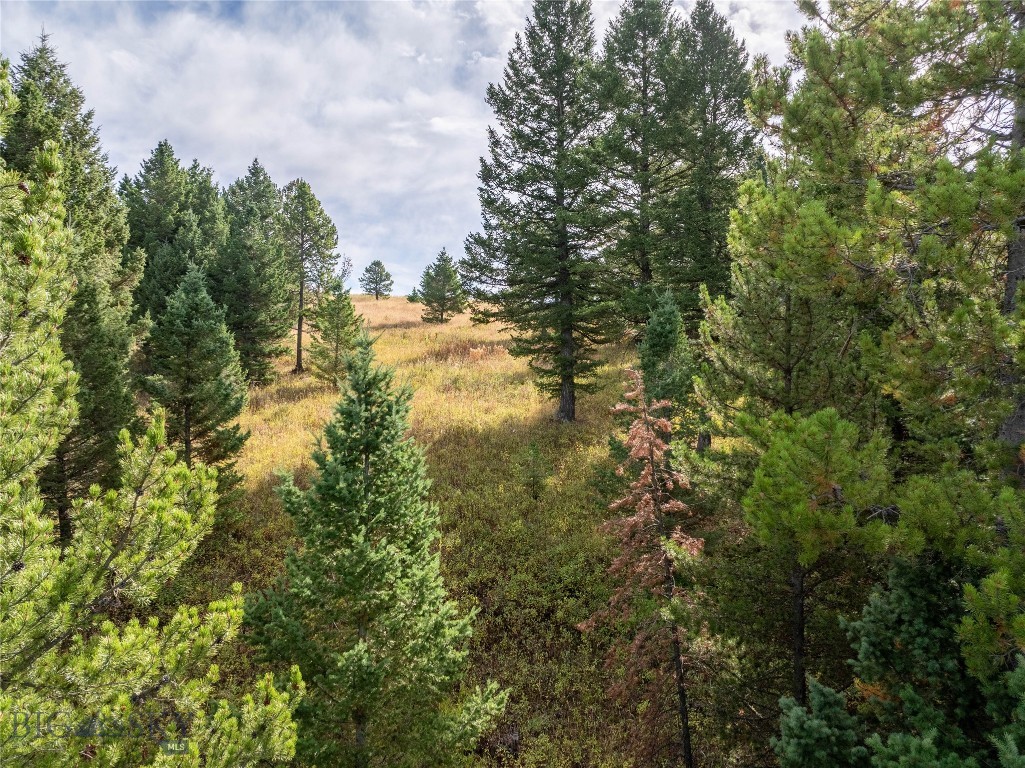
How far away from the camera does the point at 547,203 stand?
19188mm

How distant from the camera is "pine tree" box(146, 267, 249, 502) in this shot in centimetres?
1338

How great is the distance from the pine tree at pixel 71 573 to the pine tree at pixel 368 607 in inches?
80.0

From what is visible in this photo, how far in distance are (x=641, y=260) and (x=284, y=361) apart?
26944 mm

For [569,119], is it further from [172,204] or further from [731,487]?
[172,204]

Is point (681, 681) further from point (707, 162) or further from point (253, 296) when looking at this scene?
point (253, 296)

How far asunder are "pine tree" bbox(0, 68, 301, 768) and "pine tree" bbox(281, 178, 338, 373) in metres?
29.4

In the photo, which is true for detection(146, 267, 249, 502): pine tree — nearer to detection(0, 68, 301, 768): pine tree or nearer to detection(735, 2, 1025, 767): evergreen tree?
detection(0, 68, 301, 768): pine tree

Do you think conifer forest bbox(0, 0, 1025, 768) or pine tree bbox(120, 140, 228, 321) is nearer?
conifer forest bbox(0, 0, 1025, 768)

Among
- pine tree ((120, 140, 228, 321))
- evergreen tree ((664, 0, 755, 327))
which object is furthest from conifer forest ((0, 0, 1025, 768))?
pine tree ((120, 140, 228, 321))

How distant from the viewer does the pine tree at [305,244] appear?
108 ft

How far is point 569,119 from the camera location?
1884 cm

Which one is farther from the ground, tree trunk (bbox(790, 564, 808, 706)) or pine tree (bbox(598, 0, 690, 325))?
pine tree (bbox(598, 0, 690, 325))

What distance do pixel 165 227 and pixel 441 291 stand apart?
20998mm

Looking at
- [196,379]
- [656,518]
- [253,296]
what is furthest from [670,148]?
[253,296]
